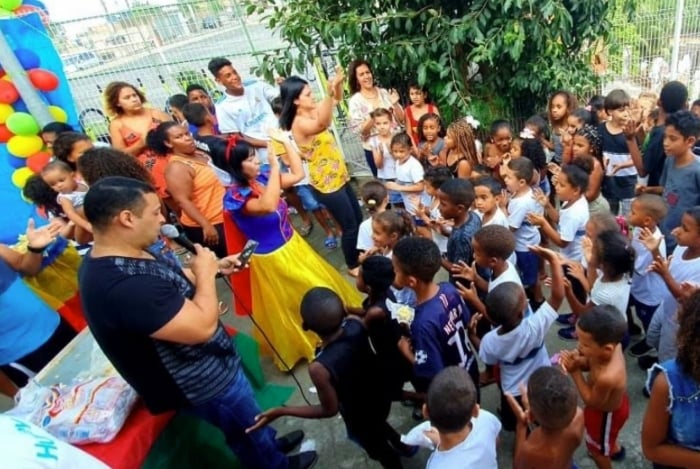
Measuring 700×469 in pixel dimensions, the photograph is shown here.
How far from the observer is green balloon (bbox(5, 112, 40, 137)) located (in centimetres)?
524

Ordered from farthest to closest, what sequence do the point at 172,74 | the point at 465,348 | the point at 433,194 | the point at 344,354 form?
the point at 172,74 < the point at 433,194 < the point at 465,348 < the point at 344,354

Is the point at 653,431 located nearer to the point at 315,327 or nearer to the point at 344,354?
the point at 344,354

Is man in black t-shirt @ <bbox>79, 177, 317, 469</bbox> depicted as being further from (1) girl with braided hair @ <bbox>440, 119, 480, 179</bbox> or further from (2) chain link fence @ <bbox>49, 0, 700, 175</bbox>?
(2) chain link fence @ <bbox>49, 0, 700, 175</bbox>

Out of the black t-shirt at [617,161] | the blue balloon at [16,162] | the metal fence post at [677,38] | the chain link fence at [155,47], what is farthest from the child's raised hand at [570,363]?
the blue balloon at [16,162]

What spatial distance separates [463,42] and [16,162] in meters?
5.40

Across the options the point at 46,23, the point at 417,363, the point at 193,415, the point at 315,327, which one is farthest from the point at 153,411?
the point at 46,23

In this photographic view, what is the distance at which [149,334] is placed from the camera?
69.7 inches

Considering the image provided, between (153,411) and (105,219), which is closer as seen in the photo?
(105,219)

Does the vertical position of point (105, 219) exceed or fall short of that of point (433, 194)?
it exceeds it

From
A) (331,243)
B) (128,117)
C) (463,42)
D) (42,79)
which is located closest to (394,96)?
(463,42)

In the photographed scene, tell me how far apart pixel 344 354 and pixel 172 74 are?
5390 millimetres

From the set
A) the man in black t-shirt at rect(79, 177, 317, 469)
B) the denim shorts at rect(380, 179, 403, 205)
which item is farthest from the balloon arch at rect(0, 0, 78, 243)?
the man in black t-shirt at rect(79, 177, 317, 469)

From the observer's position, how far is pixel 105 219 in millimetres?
1817

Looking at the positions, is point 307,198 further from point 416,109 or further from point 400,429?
point 400,429
